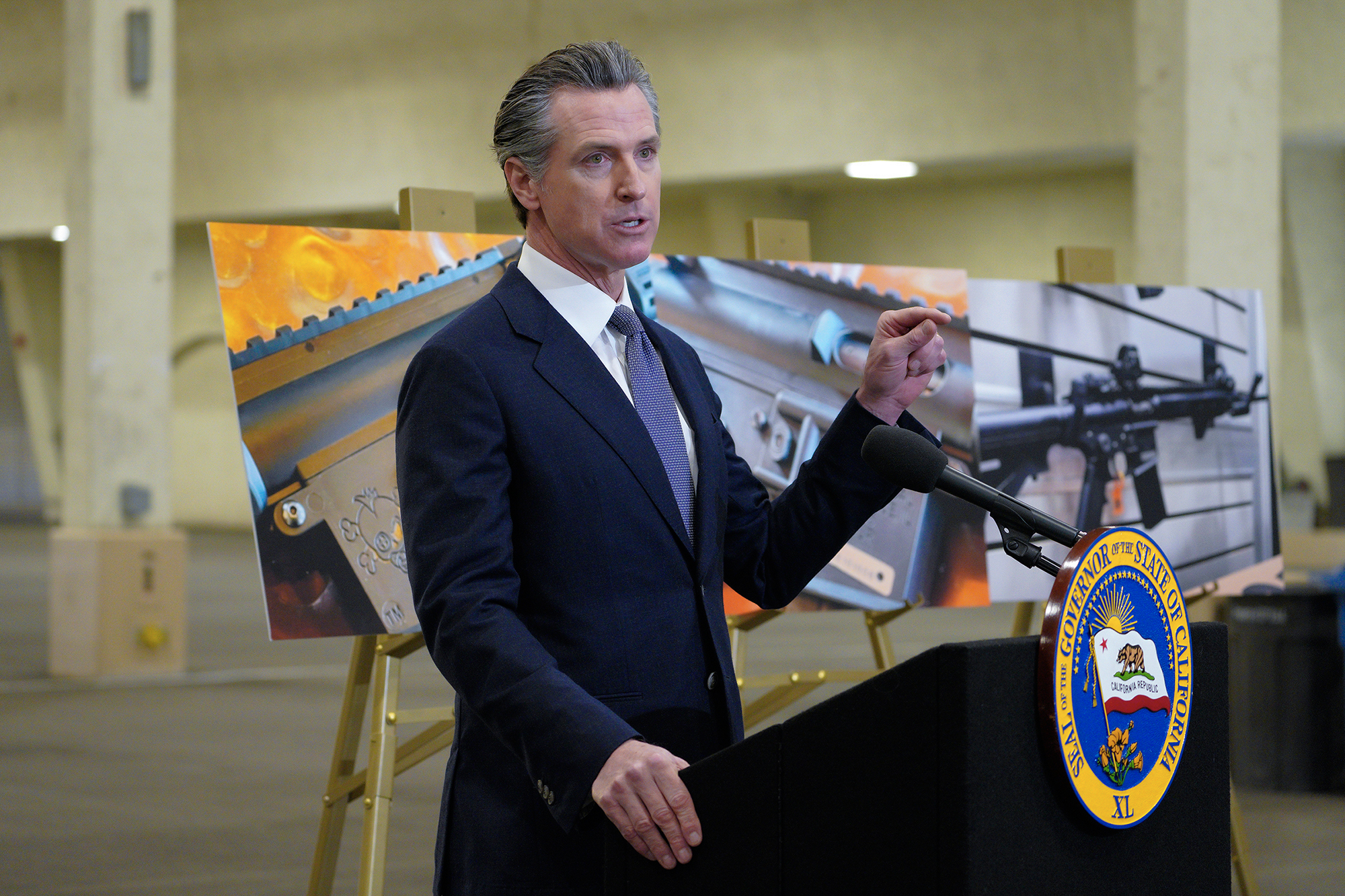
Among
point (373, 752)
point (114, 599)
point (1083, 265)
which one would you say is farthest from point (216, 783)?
point (1083, 265)

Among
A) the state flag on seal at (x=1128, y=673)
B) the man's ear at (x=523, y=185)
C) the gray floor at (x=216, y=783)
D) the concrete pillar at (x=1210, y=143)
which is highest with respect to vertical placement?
the concrete pillar at (x=1210, y=143)

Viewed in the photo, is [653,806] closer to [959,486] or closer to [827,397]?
[959,486]

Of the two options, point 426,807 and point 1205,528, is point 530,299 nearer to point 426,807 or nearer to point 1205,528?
point 1205,528

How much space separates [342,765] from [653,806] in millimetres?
1882

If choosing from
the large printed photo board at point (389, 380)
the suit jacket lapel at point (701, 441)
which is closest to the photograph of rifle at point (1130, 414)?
the large printed photo board at point (389, 380)

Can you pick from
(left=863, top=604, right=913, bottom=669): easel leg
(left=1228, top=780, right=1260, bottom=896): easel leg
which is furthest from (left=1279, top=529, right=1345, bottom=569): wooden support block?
(left=1228, top=780, right=1260, bottom=896): easel leg

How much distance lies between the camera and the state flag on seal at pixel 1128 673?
119 centimetres

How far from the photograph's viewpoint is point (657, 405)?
5.42 ft

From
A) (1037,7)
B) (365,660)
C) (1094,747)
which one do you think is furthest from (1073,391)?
(1037,7)

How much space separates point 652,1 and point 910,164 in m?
2.25

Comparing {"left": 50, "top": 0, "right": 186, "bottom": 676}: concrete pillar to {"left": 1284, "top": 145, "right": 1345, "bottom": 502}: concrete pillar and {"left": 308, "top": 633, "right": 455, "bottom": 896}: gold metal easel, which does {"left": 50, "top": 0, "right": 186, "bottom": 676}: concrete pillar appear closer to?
{"left": 308, "top": 633, "right": 455, "bottom": 896}: gold metal easel

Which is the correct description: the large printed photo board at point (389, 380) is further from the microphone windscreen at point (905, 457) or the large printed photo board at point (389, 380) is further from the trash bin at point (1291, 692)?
the trash bin at point (1291, 692)

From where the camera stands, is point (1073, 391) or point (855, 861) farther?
point (1073, 391)

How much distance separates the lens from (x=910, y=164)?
10.9 meters
